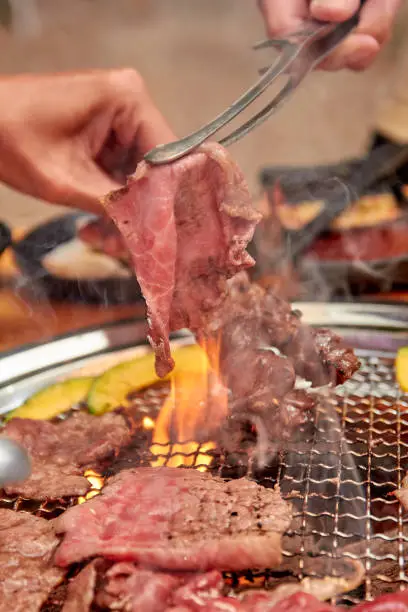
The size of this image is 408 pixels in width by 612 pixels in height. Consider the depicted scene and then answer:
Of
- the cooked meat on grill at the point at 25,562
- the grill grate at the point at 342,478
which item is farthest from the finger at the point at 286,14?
the cooked meat on grill at the point at 25,562

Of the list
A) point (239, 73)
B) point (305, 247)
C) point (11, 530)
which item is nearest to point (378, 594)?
point (11, 530)

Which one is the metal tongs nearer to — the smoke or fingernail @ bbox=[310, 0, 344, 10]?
fingernail @ bbox=[310, 0, 344, 10]

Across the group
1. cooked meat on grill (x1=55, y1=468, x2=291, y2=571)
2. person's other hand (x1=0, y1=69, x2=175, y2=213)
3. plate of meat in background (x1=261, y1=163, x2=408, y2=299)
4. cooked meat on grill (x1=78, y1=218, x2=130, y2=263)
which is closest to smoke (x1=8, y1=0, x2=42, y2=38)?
plate of meat in background (x1=261, y1=163, x2=408, y2=299)

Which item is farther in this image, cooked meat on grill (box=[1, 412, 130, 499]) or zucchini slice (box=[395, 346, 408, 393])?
zucchini slice (box=[395, 346, 408, 393])

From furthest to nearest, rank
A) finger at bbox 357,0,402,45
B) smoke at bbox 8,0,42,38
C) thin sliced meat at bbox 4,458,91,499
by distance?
smoke at bbox 8,0,42,38 < finger at bbox 357,0,402,45 < thin sliced meat at bbox 4,458,91,499

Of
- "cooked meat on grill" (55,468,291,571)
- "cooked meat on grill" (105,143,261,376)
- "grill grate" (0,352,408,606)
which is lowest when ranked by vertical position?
"grill grate" (0,352,408,606)

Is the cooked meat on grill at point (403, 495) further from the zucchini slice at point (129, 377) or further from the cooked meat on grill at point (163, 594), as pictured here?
the zucchini slice at point (129, 377)

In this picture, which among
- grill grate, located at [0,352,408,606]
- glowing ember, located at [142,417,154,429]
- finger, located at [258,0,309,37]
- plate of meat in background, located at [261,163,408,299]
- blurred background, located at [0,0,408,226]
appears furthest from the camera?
blurred background, located at [0,0,408,226]

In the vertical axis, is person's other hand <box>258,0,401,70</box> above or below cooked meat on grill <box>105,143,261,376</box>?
above
